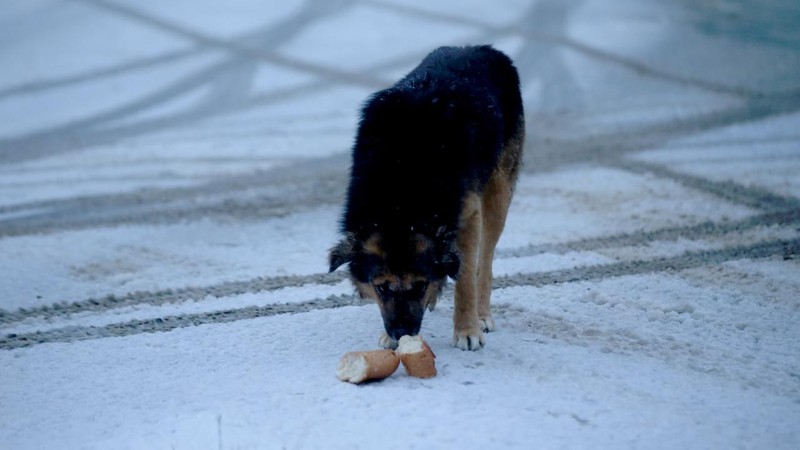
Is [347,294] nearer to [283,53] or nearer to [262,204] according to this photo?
[262,204]

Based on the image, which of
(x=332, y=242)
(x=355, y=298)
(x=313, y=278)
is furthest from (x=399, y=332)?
(x=332, y=242)

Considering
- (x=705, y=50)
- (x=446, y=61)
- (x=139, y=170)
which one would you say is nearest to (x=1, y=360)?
(x=446, y=61)

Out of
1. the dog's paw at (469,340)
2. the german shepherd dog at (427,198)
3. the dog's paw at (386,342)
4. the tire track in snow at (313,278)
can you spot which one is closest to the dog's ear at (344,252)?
the german shepherd dog at (427,198)

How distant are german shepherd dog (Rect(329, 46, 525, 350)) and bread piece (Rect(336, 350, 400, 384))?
0.61 ft

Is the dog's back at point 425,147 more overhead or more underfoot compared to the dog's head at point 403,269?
more overhead

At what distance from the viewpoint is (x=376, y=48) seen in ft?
51.5

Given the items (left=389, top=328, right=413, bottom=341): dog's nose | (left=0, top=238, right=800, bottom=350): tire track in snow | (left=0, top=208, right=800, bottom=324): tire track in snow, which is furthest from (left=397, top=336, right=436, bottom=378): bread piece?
(left=0, top=208, right=800, bottom=324): tire track in snow

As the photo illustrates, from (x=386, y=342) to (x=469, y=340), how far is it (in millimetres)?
469

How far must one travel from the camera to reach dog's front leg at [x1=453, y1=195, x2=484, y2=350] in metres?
5.06

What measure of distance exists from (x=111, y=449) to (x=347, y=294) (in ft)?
7.83

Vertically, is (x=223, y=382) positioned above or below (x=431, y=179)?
below

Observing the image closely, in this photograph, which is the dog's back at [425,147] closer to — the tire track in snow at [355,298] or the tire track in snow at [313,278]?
the tire track in snow at [355,298]

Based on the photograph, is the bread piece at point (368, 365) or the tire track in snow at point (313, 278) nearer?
the bread piece at point (368, 365)

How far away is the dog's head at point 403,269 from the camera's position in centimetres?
458
